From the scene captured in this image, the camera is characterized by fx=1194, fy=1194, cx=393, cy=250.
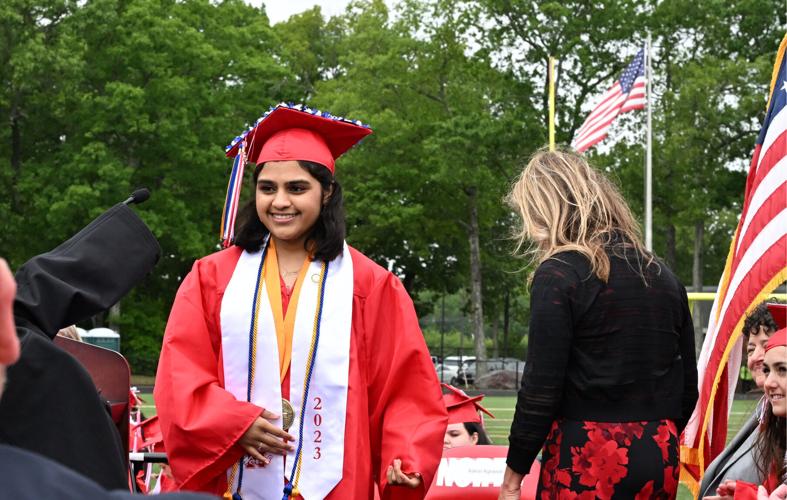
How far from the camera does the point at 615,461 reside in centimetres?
361

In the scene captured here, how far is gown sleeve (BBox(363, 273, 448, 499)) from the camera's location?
13.2ft

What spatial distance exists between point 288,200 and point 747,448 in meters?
1.94

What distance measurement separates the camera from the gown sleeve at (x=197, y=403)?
3912 mm

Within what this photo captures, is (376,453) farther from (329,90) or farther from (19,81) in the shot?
(329,90)

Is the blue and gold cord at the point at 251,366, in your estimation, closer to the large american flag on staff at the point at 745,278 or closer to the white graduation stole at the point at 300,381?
the white graduation stole at the point at 300,381

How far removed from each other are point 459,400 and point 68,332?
2.64 m

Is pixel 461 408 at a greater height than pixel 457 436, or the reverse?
pixel 461 408

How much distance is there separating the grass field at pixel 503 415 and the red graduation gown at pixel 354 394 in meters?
6.76

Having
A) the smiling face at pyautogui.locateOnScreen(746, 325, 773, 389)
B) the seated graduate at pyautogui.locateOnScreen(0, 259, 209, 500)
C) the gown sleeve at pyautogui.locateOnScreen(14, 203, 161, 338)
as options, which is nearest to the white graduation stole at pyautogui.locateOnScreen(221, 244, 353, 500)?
the gown sleeve at pyautogui.locateOnScreen(14, 203, 161, 338)

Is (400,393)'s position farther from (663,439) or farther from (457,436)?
(457,436)

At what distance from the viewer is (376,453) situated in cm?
421

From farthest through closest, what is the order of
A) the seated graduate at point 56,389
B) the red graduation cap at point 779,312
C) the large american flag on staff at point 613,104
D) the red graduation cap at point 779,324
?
→ the large american flag on staff at point 613,104
the red graduation cap at point 779,312
the red graduation cap at point 779,324
the seated graduate at point 56,389

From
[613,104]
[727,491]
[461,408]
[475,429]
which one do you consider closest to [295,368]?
[727,491]

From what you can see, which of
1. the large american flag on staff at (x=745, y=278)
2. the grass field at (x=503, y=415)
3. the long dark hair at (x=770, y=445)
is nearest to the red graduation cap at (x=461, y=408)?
the large american flag on staff at (x=745, y=278)
